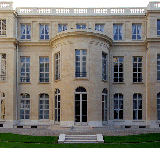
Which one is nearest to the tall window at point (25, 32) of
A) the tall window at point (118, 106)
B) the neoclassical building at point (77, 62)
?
the neoclassical building at point (77, 62)

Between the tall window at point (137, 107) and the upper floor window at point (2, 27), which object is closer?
the upper floor window at point (2, 27)

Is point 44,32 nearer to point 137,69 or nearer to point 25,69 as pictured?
point 25,69

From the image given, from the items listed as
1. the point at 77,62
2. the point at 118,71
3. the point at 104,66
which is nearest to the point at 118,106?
the point at 118,71

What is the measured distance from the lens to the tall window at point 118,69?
26938mm

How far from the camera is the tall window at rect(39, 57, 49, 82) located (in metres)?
27.0

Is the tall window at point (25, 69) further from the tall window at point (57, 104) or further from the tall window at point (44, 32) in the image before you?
the tall window at point (57, 104)

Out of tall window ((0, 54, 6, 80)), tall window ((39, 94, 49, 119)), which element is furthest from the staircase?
tall window ((0, 54, 6, 80))

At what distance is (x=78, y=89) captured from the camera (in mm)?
23562

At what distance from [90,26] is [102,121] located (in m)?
10.2

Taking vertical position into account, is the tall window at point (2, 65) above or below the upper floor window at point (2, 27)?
below

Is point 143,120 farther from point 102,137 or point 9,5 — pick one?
point 9,5

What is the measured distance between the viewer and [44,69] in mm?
27062

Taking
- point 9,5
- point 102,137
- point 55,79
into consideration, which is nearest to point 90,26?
point 55,79

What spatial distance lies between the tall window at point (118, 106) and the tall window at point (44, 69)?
25.5 feet
